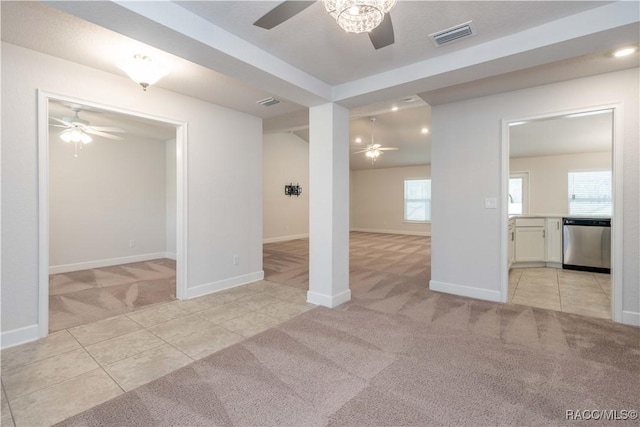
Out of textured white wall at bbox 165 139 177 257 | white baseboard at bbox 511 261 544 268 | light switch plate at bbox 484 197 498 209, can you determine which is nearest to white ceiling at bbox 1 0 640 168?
light switch plate at bbox 484 197 498 209

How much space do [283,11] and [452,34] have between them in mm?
1338

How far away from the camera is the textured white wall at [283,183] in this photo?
8.84 m

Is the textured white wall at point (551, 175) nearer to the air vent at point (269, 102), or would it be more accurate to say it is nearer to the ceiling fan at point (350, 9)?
the air vent at point (269, 102)

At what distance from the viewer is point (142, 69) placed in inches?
99.6

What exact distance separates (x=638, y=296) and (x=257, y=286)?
425cm

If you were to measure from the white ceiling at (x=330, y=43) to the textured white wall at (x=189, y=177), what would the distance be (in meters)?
0.19

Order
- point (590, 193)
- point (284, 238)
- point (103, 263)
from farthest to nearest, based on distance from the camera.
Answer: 1. point (284, 238)
2. point (590, 193)
3. point (103, 263)

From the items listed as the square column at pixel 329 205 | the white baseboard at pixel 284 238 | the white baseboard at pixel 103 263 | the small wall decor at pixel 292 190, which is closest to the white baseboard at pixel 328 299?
the square column at pixel 329 205

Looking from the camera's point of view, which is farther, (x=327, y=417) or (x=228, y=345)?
(x=228, y=345)

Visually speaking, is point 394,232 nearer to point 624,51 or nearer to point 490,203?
point 490,203

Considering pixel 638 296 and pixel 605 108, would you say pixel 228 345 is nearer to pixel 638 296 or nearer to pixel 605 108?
pixel 638 296

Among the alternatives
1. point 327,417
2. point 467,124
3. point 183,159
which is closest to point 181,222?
point 183,159

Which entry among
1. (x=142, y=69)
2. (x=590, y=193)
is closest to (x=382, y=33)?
(x=142, y=69)

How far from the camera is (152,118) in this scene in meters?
3.39
